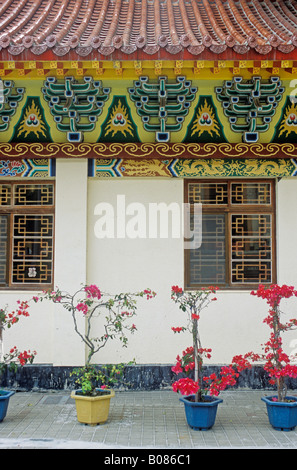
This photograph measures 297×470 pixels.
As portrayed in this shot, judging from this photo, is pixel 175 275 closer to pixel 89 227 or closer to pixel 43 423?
pixel 89 227

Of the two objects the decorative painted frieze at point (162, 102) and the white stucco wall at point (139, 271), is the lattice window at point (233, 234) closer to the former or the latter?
the white stucco wall at point (139, 271)

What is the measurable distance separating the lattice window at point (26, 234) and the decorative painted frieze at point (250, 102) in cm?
260

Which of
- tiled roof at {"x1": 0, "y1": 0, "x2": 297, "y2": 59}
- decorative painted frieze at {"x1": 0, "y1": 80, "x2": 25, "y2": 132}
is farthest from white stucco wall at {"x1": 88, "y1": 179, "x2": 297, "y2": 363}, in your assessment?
tiled roof at {"x1": 0, "y1": 0, "x2": 297, "y2": 59}

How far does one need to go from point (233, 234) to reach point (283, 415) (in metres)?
2.61

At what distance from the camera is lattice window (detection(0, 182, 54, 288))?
23.0 feet

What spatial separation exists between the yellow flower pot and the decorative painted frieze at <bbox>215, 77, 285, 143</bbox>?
375cm

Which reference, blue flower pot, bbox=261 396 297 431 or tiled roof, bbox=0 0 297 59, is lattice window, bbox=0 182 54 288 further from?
blue flower pot, bbox=261 396 297 431

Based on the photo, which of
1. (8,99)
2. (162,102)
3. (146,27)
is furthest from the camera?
(146,27)

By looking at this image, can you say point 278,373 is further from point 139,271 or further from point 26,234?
point 26,234

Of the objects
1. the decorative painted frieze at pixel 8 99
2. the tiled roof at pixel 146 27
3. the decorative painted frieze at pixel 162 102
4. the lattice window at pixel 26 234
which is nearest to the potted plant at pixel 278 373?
the tiled roof at pixel 146 27

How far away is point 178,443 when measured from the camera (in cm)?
482

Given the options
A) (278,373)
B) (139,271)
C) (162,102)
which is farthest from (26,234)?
(278,373)

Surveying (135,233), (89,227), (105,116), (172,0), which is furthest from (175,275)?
(172,0)

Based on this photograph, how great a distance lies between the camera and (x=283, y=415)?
5.16m
